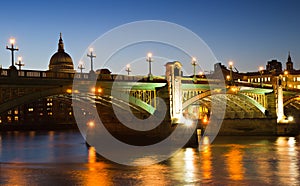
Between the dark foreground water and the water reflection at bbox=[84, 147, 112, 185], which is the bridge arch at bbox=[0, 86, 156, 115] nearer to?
the dark foreground water

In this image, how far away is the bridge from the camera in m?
42.2

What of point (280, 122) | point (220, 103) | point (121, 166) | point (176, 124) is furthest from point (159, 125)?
point (280, 122)

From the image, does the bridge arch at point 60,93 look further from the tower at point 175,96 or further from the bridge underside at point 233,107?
the bridge underside at point 233,107

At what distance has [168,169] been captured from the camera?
37781mm

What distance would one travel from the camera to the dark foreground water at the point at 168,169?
31969mm

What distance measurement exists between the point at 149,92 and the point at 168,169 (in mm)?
22013

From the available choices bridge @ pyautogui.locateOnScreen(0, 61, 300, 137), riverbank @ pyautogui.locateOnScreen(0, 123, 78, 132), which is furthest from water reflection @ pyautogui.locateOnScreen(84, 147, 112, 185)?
riverbank @ pyautogui.locateOnScreen(0, 123, 78, 132)

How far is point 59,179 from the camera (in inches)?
1286

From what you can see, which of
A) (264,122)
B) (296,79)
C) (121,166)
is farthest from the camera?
(296,79)

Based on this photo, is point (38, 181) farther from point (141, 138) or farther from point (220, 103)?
point (220, 103)

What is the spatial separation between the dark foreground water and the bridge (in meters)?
6.15

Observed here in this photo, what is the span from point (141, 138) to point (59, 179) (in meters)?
30.4

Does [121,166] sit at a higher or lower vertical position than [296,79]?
lower

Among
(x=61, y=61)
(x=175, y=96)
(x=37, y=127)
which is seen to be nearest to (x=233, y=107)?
(x=175, y=96)
